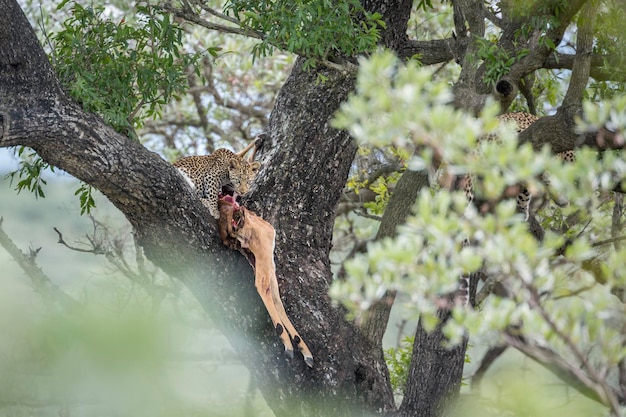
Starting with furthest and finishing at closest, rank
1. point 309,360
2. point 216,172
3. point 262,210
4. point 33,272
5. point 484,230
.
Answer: point 33,272 → point 216,172 → point 262,210 → point 309,360 → point 484,230

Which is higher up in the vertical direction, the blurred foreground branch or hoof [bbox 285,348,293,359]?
the blurred foreground branch

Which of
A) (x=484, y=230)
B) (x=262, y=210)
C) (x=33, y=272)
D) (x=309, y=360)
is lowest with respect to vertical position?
(x=484, y=230)

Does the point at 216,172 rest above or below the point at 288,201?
above

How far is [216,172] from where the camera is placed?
5.79m

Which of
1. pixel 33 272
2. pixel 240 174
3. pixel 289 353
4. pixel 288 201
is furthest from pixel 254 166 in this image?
pixel 33 272

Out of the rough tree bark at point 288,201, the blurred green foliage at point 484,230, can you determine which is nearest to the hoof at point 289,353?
the rough tree bark at point 288,201

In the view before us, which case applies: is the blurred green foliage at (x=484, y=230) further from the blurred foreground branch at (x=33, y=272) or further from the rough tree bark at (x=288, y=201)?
the blurred foreground branch at (x=33, y=272)

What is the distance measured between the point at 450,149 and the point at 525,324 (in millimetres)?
483

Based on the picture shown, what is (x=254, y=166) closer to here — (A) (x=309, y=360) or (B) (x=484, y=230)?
(A) (x=309, y=360)

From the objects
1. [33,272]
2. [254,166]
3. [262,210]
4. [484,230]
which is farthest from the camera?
[33,272]

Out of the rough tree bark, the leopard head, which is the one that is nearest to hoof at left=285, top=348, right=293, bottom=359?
the rough tree bark

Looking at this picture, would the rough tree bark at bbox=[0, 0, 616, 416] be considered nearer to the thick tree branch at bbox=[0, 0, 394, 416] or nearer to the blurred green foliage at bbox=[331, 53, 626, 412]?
the thick tree branch at bbox=[0, 0, 394, 416]

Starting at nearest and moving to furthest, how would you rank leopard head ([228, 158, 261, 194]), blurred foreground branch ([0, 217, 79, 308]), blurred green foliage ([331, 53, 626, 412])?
blurred green foliage ([331, 53, 626, 412])
leopard head ([228, 158, 261, 194])
blurred foreground branch ([0, 217, 79, 308])

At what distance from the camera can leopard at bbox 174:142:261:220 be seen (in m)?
5.65
